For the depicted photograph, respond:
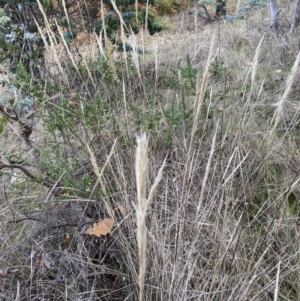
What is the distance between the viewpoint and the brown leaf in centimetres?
113

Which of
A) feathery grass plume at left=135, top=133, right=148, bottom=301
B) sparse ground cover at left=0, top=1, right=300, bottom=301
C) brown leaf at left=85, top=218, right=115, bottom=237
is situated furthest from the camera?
brown leaf at left=85, top=218, right=115, bottom=237

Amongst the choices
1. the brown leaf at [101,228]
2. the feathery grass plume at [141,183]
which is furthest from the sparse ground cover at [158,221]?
the feathery grass plume at [141,183]

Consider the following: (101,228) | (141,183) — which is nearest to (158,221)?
(101,228)

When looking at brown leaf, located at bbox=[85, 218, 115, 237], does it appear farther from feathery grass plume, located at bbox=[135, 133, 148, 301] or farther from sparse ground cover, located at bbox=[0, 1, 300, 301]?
feathery grass plume, located at bbox=[135, 133, 148, 301]

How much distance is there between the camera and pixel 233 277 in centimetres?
101

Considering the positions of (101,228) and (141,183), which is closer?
(141,183)

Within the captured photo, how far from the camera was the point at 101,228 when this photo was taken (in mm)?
1157

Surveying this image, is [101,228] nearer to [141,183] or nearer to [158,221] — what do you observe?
[158,221]

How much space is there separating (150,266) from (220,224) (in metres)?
0.27

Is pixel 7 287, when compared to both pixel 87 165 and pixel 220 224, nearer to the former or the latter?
pixel 87 165

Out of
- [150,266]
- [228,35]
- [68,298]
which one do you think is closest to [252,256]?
[150,266]

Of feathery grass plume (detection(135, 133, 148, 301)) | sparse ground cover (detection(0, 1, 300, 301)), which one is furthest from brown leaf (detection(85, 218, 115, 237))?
feathery grass plume (detection(135, 133, 148, 301))

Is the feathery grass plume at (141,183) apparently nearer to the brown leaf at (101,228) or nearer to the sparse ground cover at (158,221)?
the sparse ground cover at (158,221)

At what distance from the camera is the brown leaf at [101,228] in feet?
3.69
